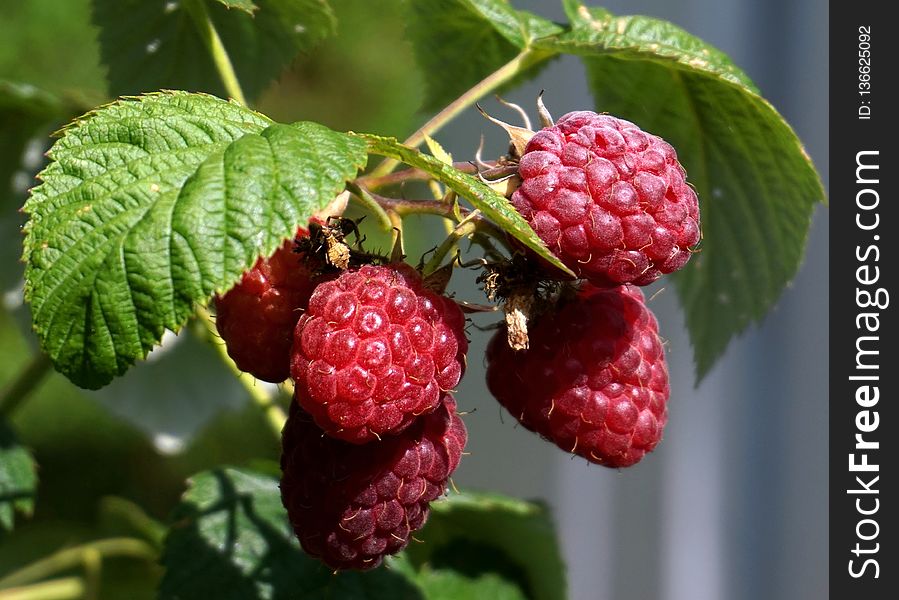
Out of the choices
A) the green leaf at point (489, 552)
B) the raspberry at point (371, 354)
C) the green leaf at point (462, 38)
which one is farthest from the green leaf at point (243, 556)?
the green leaf at point (462, 38)

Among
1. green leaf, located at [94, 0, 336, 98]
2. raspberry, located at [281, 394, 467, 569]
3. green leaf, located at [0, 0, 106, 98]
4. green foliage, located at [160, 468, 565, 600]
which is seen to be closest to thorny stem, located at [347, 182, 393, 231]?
raspberry, located at [281, 394, 467, 569]

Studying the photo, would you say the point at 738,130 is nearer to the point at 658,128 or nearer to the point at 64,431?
the point at 658,128

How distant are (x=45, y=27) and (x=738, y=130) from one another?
224 cm

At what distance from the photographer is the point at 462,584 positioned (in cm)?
120

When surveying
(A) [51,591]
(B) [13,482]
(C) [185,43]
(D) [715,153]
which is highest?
(C) [185,43]

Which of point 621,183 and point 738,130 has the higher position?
point 738,130

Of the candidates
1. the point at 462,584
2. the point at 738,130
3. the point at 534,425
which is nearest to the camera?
the point at 534,425

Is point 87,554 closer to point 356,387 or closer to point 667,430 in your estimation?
point 356,387

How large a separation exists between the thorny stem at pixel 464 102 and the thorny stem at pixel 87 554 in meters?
0.72

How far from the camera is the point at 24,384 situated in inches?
42.7

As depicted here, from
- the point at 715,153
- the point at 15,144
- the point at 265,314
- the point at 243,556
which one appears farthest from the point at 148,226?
the point at 15,144

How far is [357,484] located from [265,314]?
14 centimetres

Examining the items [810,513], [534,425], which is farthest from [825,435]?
[534,425]

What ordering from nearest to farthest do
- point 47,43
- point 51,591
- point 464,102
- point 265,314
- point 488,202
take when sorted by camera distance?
point 488,202 < point 265,314 < point 464,102 < point 51,591 < point 47,43
